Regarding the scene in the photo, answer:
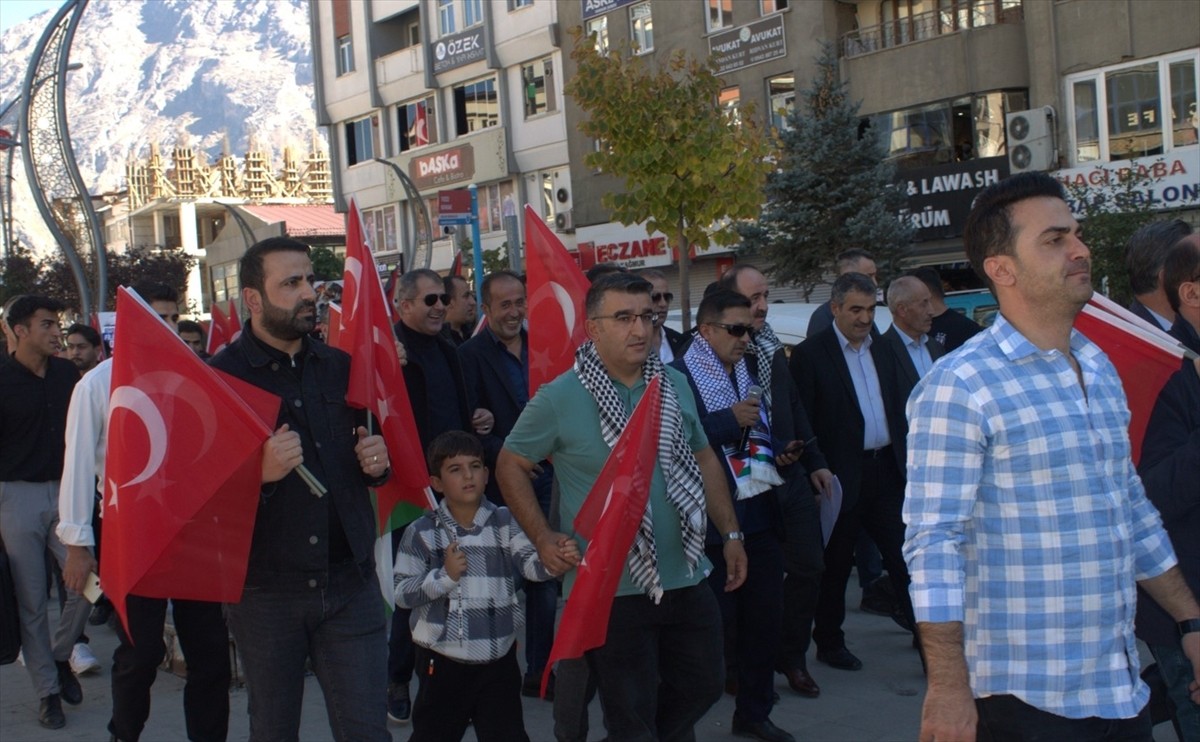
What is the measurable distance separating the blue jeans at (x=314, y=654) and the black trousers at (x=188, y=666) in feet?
4.07

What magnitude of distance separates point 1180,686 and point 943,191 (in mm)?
22981

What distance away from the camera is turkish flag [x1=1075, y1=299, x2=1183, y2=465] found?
4309 millimetres

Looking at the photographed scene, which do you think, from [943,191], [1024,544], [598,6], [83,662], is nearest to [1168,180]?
[943,191]

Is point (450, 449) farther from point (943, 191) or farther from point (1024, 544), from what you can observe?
point (943, 191)

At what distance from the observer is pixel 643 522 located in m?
4.85

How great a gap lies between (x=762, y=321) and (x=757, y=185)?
909cm

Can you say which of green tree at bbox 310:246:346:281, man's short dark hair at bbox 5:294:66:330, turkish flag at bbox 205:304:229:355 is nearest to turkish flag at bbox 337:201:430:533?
man's short dark hair at bbox 5:294:66:330

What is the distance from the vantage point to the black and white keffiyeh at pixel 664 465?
482 cm

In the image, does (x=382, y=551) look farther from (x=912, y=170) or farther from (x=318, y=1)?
(x=318, y=1)

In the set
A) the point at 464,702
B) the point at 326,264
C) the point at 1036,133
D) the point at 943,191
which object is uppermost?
the point at 1036,133

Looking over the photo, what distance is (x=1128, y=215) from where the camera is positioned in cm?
1833

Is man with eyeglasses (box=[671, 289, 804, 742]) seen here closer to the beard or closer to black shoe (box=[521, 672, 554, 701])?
black shoe (box=[521, 672, 554, 701])

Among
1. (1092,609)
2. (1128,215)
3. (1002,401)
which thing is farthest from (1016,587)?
(1128,215)

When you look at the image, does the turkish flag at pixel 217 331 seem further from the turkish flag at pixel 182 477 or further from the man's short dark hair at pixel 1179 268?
the man's short dark hair at pixel 1179 268
